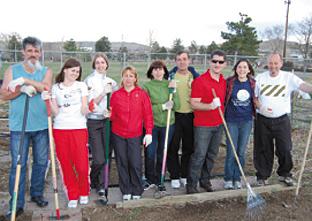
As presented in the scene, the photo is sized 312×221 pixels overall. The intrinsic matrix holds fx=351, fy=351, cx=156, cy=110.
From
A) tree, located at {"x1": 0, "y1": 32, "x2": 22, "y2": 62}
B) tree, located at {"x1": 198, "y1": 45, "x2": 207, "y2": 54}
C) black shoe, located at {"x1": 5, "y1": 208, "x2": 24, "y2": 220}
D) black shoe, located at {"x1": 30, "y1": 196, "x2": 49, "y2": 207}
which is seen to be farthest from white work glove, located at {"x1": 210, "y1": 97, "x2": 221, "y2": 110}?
tree, located at {"x1": 198, "y1": 45, "x2": 207, "y2": 54}

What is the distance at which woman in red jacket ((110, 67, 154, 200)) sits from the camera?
171 inches

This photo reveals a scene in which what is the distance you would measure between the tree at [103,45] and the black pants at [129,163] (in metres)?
32.4

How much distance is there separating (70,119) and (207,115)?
173cm

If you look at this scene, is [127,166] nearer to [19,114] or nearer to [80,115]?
[80,115]

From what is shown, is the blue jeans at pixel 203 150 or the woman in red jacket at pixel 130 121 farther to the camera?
the blue jeans at pixel 203 150

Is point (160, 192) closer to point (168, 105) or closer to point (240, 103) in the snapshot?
point (168, 105)

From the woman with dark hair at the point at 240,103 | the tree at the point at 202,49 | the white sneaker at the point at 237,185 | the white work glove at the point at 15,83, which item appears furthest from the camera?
the tree at the point at 202,49

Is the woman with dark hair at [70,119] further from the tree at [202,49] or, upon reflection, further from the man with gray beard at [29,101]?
the tree at [202,49]

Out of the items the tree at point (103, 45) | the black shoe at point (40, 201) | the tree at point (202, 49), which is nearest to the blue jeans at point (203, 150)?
the black shoe at point (40, 201)

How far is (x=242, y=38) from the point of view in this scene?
3347cm

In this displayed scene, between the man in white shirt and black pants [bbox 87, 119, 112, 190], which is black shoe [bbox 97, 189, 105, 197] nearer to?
black pants [bbox 87, 119, 112, 190]

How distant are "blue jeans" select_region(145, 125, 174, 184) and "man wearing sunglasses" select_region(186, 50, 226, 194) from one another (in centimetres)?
42

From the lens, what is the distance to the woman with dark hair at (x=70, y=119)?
4125 mm

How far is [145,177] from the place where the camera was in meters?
5.19
